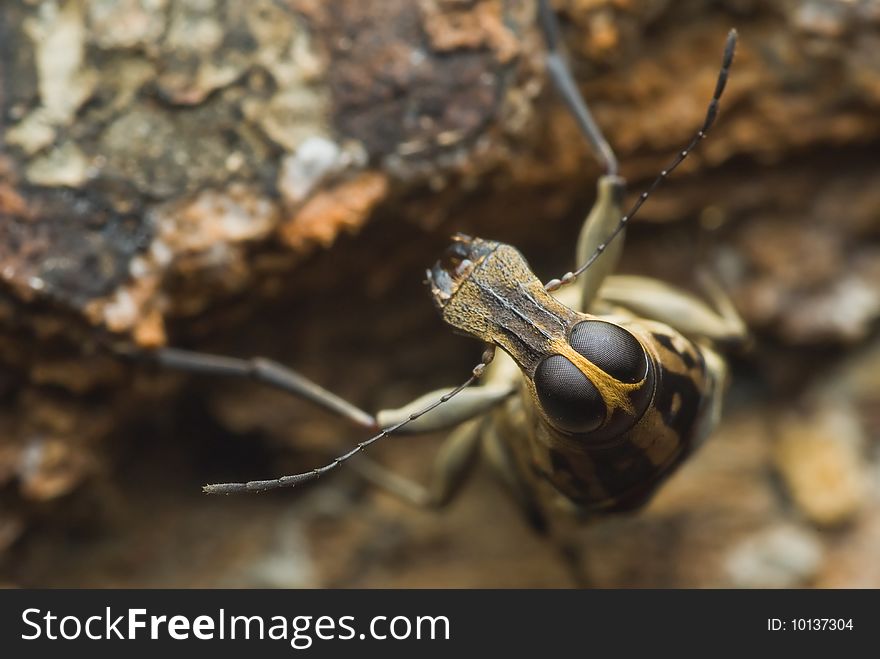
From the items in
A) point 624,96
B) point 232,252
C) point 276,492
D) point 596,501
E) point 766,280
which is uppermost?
point 624,96

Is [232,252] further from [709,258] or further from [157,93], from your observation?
[709,258]

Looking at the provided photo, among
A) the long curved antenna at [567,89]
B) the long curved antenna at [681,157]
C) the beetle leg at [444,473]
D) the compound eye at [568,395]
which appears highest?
the long curved antenna at [567,89]

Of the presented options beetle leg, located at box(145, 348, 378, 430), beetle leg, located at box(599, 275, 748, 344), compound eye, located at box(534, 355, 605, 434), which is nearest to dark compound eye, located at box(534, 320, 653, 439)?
compound eye, located at box(534, 355, 605, 434)

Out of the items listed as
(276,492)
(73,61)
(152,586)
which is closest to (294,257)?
(73,61)

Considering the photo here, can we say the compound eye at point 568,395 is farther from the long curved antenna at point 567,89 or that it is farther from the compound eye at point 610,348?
the long curved antenna at point 567,89

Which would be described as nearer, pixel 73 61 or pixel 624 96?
pixel 73 61

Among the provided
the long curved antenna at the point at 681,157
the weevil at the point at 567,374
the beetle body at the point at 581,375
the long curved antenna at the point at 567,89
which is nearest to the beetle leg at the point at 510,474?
the weevil at the point at 567,374

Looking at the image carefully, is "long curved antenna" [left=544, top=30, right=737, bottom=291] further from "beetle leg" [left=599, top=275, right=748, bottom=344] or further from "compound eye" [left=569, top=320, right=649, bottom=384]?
"beetle leg" [left=599, top=275, right=748, bottom=344]

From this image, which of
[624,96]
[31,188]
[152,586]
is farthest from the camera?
[152,586]
